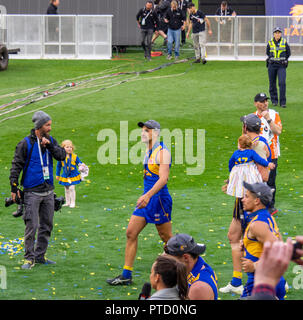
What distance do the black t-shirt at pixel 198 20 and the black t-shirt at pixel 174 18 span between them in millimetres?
945

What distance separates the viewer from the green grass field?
10.1 metres

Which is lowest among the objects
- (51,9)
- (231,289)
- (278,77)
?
(231,289)

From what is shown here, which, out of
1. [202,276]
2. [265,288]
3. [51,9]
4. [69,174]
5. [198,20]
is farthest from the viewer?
[51,9]

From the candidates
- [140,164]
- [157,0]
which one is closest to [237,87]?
[140,164]

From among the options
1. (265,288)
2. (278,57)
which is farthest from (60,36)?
(265,288)

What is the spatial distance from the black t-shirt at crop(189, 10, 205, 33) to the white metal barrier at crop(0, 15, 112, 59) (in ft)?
11.3

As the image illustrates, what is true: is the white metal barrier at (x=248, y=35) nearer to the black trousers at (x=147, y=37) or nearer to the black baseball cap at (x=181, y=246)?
the black trousers at (x=147, y=37)

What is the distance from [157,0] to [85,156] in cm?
1651

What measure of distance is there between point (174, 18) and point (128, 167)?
11.7 metres

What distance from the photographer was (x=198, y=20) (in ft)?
85.4

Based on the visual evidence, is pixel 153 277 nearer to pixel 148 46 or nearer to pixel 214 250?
pixel 214 250

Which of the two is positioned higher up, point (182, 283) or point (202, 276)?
point (182, 283)

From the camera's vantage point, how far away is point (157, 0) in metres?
32.1

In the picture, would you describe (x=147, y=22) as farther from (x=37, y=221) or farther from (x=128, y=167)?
(x=37, y=221)
